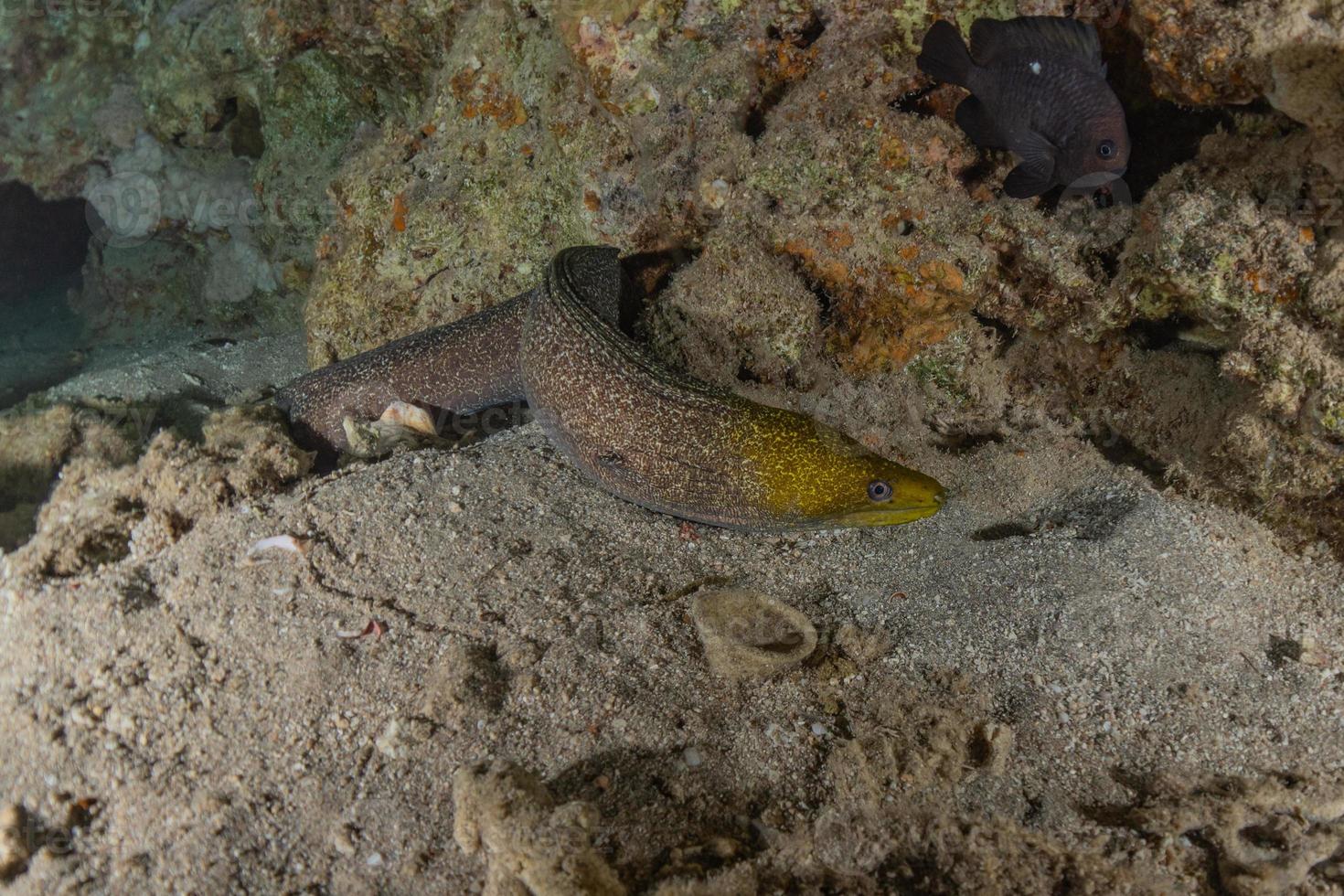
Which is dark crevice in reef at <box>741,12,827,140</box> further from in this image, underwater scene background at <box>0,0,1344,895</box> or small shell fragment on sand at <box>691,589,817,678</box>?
small shell fragment on sand at <box>691,589,817,678</box>

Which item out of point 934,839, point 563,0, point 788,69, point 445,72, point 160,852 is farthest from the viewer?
point 445,72

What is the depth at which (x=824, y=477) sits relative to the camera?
128 inches

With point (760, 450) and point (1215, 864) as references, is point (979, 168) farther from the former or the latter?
point (1215, 864)

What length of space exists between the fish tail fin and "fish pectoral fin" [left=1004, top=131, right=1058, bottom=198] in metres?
0.42

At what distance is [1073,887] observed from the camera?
187 centimetres

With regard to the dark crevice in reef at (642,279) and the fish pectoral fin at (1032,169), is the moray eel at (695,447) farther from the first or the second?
the fish pectoral fin at (1032,169)

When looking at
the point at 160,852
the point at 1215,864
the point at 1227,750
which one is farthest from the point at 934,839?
the point at 160,852

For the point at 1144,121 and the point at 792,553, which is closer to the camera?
the point at 1144,121

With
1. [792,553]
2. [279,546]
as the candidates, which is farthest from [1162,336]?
[279,546]

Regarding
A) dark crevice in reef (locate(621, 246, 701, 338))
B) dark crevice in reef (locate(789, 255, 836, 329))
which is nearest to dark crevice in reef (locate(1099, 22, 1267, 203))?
dark crevice in reef (locate(789, 255, 836, 329))

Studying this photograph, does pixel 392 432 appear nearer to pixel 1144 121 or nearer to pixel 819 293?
pixel 819 293

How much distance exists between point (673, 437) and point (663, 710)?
55.6 inches

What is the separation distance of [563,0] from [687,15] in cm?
85

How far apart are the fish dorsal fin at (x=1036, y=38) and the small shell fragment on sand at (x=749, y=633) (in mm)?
2598
